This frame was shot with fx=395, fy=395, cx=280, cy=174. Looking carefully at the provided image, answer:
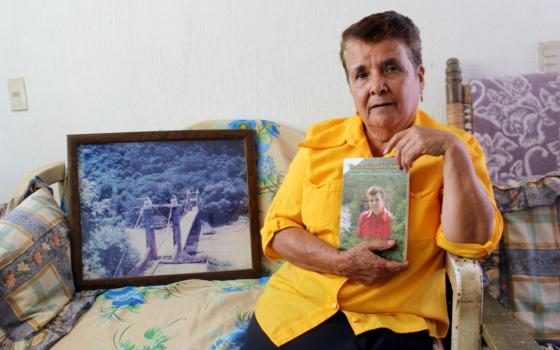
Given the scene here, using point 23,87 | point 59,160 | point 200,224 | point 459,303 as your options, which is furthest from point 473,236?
point 23,87

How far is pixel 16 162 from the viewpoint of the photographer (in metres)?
1.68

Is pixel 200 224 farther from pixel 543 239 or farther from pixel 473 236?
pixel 543 239

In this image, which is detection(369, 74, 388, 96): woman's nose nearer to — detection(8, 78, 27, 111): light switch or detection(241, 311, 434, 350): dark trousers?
detection(241, 311, 434, 350): dark trousers

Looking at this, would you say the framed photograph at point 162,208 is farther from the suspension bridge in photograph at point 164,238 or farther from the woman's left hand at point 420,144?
the woman's left hand at point 420,144

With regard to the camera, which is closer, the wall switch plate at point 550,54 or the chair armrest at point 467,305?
the chair armrest at point 467,305

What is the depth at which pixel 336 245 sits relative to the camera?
926mm

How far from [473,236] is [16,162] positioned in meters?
1.76

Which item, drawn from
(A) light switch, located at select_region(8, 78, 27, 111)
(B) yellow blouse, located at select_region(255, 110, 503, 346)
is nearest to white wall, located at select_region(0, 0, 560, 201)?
(A) light switch, located at select_region(8, 78, 27, 111)

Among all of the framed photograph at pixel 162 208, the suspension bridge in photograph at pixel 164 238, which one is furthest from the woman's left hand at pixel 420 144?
the suspension bridge in photograph at pixel 164 238

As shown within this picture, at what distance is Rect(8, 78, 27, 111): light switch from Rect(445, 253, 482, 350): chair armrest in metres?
1.70

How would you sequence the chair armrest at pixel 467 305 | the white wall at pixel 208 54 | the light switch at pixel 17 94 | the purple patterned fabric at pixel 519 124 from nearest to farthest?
the chair armrest at pixel 467 305 < the purple patterned fabric at pixel 519 124 < the white wall at pixel 208 54 < the light switch at pixel 17 94

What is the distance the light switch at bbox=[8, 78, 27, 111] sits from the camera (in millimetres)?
1607

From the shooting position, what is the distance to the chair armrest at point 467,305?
0.73 m

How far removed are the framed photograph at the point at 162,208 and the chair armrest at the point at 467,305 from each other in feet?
2.55
